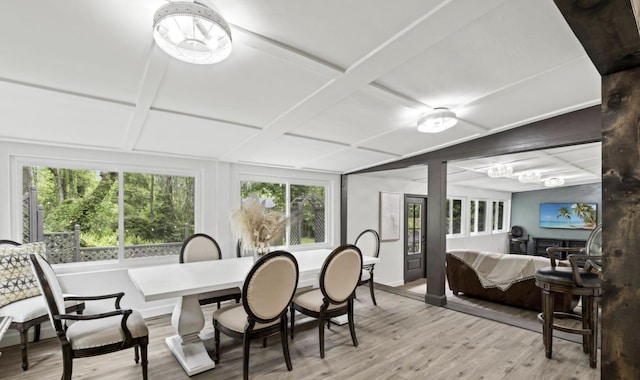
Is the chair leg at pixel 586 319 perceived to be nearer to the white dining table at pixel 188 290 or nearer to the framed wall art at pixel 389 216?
the white dining table at pixel 188 290

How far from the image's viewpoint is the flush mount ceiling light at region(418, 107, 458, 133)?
2.69 meters

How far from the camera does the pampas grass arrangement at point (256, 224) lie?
2.87 meters

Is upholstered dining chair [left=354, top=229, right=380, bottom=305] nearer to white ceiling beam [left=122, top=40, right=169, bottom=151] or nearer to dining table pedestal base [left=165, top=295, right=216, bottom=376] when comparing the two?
dining table pedestal base [left=165, top=295, right=216, bottom=376]

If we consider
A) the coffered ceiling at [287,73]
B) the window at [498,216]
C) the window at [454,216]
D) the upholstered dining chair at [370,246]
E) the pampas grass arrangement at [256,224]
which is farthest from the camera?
the window at [498,216]

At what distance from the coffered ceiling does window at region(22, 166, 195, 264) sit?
510 mm

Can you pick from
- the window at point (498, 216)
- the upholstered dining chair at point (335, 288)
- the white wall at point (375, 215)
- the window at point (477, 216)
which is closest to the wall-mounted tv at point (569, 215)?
the window at point (498, 216)

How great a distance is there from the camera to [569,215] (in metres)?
8.41

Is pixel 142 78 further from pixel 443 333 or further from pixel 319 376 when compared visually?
pixel 443 333

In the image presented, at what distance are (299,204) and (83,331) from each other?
11.6ft

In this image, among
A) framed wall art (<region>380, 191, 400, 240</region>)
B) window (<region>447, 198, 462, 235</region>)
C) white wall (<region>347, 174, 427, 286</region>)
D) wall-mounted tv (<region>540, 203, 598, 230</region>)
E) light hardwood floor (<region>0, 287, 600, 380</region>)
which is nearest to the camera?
light hardwood floor (<region>0, 287, 600, 380</region>)

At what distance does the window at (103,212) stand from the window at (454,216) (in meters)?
6.10

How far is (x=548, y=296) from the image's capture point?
103 inches

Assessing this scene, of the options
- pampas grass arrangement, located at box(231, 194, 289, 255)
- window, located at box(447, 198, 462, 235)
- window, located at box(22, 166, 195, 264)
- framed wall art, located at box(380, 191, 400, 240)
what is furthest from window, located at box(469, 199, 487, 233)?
window, located at box(22, 166, 195, 264)

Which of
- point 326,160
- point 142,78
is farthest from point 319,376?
point 326,160
